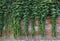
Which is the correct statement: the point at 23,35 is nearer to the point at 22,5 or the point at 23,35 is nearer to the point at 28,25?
the point at 28,25

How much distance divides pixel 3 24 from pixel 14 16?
1.12ft

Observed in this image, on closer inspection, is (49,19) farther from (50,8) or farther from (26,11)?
(26,11)

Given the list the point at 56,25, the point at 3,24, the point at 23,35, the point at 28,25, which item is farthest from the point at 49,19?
the point at 3,24

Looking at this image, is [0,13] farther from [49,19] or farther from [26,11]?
[49,19]

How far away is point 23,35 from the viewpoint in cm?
345

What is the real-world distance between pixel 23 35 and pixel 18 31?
16 centimetres

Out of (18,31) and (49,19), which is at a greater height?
(49,19)

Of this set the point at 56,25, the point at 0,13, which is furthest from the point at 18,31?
the point at 56,25

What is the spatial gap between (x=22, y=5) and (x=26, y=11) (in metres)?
0.18

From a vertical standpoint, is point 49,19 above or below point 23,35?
above

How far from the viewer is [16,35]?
136 inches

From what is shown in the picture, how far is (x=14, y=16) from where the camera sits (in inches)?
133

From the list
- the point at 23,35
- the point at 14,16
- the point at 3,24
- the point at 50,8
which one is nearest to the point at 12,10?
the point at 14,16

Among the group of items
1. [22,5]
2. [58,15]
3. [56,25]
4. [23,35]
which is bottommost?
[23,35]
